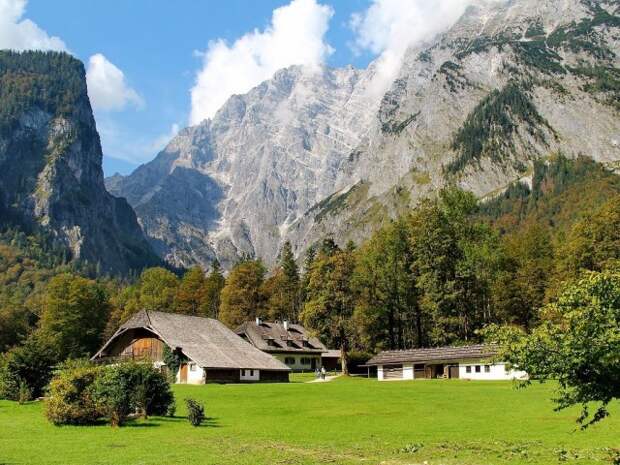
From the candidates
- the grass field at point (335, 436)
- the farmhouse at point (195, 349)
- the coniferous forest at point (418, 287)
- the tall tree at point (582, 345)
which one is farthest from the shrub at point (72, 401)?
the farmhouse at point (195, 349)

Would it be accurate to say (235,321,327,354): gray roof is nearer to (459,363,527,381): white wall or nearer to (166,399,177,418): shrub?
(459,363,527,381): white wall

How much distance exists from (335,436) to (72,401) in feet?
43.4

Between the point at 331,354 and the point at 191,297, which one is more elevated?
the point at 191,297

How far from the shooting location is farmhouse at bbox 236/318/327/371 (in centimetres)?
9100

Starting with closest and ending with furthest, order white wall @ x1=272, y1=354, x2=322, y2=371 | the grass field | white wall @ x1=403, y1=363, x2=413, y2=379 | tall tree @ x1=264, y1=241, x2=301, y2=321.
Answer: the grass field
white wall @ x1=403, y1=363, x2=413, y2=379
white wall @ x1=272, y1=354, x2=322, y2=371
tall tree @ x1=264, y1=241, x2=301, y2=321

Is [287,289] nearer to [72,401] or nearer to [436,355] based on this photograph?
[436,355]

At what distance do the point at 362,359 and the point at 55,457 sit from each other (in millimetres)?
69588

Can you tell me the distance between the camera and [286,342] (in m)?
94.2

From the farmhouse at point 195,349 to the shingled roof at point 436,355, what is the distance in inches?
500

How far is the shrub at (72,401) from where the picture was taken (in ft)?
96.4

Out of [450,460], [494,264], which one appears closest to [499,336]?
[450,460]

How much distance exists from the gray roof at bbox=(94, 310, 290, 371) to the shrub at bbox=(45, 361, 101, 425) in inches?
1166

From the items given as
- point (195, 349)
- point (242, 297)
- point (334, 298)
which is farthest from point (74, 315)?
point (334, 298)

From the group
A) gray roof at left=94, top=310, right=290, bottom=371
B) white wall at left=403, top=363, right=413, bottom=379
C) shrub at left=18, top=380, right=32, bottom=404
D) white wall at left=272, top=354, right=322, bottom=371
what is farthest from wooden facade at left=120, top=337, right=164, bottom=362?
white wall at left=272, top=354, right=322, bottom=371
